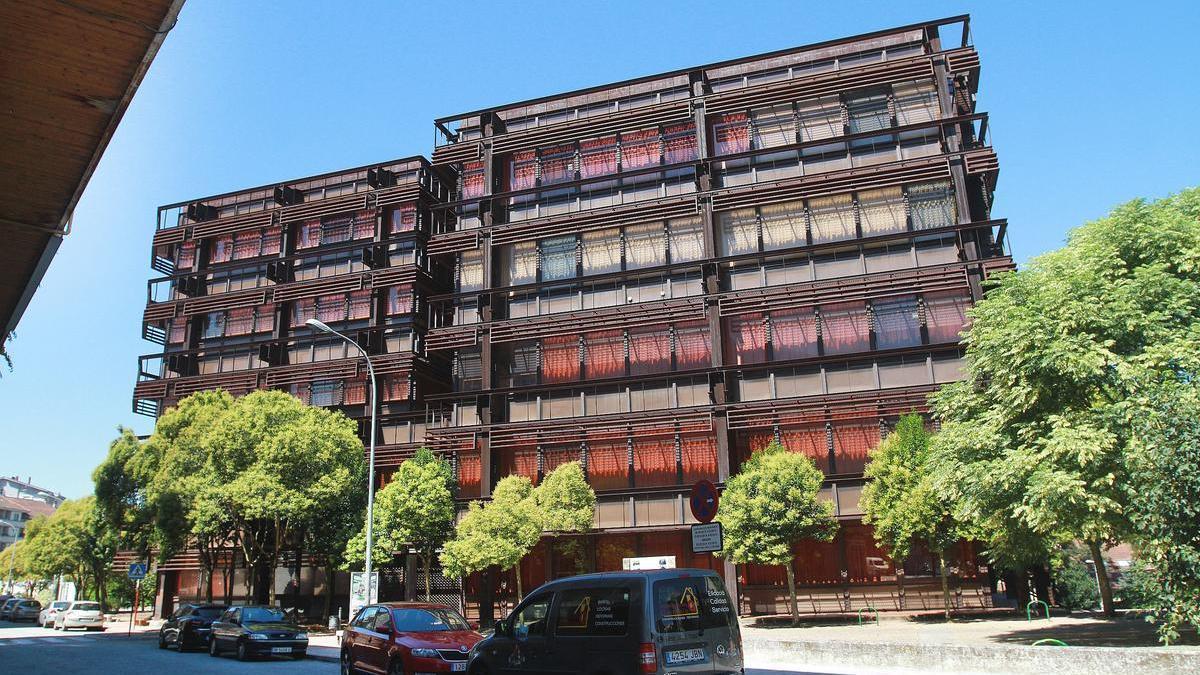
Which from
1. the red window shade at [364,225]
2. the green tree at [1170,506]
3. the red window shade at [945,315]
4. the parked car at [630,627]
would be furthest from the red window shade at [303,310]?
the green tree at [1170,506]

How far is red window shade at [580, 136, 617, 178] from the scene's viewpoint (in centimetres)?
4238

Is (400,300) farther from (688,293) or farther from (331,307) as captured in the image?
(688,293)

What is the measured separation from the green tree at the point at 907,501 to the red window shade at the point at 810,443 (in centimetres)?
356

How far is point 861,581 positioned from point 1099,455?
17088 mm

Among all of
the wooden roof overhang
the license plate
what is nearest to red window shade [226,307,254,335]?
the wooden roof overhang

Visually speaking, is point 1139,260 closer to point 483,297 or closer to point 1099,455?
point 1099,455

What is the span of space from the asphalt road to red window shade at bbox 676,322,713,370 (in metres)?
19.4

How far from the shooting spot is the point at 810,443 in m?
34.8

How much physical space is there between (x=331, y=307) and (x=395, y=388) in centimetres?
729

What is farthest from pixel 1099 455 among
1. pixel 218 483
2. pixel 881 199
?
pixel 218 483

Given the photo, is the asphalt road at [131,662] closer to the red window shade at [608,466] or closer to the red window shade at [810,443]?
the red window shade at [810,443]

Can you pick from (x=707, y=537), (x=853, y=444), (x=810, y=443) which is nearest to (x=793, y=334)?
(x=810, y=443)

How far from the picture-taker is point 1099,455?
1842 cm

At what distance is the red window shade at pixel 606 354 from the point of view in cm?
3903
